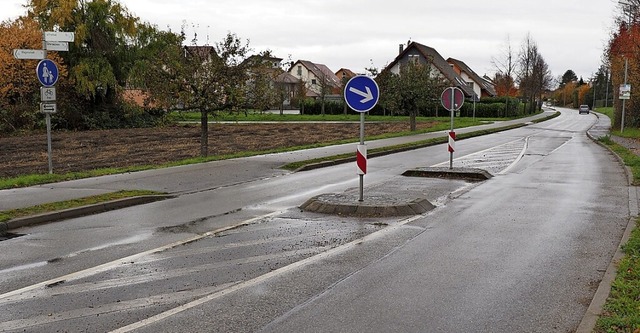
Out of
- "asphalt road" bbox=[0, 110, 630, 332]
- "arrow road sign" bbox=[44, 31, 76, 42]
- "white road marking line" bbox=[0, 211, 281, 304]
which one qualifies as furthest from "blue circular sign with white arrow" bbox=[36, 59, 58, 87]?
"white road marking line" bbox=[0, 211, 281, 304]

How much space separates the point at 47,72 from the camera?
1466 cm

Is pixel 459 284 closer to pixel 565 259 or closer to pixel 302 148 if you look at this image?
pixel 565 259

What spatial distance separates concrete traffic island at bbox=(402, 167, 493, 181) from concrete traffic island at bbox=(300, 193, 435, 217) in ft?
15.0

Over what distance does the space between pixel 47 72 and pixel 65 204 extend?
5316 mm

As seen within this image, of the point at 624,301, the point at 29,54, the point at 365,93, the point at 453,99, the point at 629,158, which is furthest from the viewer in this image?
the point at 629,158

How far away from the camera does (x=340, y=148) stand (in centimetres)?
2436

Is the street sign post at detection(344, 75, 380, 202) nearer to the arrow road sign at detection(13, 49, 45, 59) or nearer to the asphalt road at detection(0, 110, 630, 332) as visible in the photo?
the asphalt road at detection(0, 110, 630, 332)

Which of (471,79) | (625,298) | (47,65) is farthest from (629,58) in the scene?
(471,79)

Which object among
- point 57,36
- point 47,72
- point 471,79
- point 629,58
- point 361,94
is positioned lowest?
point 361,94

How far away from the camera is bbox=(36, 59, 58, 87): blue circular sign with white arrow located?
1449 cm

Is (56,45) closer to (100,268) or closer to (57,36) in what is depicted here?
(57,36)

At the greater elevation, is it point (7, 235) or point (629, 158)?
point (629, 158)

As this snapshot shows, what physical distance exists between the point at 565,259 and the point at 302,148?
701 inches

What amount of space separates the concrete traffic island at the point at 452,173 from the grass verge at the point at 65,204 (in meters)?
7.05
